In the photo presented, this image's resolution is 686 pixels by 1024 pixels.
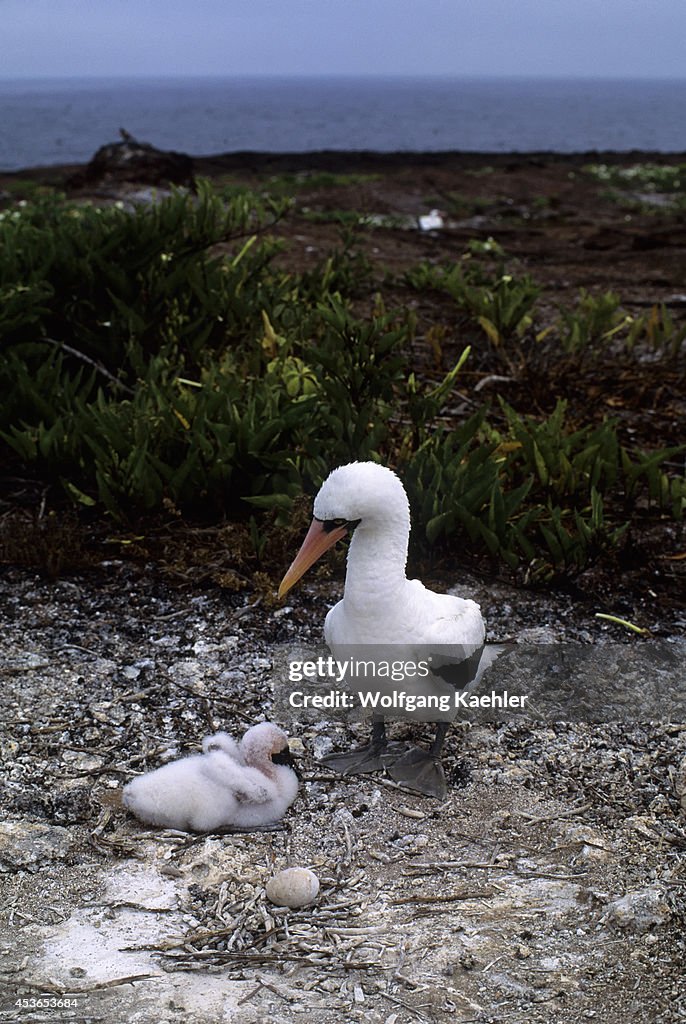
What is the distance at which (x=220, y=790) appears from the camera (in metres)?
3.31

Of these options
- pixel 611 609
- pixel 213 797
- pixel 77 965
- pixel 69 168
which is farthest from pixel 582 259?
pixel 69 168

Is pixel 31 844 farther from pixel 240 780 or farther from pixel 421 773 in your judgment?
pixel 421 773

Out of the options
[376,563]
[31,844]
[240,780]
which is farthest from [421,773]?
[31,844]

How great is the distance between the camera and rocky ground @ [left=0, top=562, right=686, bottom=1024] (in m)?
2.66

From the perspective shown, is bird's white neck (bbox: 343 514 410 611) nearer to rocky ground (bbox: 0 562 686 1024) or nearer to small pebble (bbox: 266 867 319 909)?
rocky ground (bbox: 0 562 686 1024)

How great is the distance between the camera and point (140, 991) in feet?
8.63

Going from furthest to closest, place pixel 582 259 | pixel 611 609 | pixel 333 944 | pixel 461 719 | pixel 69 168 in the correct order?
1. pixel 69 168
2. pixel 582 259
3. pixel 611 609
4. pixel 461 719
5. pixel 333 944

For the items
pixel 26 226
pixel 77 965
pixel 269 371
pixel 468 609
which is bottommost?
pixel 77 965

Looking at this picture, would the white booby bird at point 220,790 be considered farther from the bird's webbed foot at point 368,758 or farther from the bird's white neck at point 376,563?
the bird's white neck at point 376,563

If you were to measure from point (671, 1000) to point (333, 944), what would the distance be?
89 cm

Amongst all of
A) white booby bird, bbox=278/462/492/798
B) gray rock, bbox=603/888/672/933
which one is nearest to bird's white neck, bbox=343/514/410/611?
white booby bird, bbox=278/462/492/798

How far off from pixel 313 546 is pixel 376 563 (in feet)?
0.90

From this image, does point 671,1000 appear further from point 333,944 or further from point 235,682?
point 235,682

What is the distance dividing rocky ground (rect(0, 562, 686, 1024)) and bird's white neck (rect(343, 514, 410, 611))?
0.72 m
